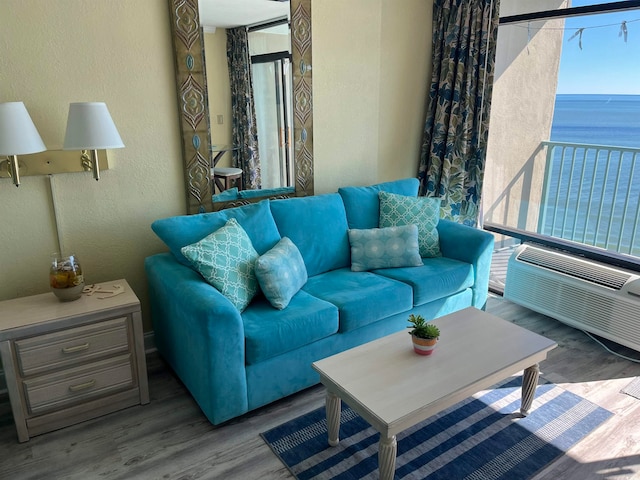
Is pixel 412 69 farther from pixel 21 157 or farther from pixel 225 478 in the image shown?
pixel 225 478

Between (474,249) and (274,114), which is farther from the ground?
(274,114)

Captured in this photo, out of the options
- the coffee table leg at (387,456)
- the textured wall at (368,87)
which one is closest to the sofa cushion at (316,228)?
the textured wall at (368,87)

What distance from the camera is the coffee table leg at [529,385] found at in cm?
224

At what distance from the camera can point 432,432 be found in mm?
2238

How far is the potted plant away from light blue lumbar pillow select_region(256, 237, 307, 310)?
737 millimetres

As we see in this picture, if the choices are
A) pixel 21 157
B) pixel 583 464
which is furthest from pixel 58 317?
pixel 583 464

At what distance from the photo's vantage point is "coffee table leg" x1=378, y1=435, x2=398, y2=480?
1725 millimetres

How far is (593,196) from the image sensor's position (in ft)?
12.4

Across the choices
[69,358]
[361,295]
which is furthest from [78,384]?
[361,295]

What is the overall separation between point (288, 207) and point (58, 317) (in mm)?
1442

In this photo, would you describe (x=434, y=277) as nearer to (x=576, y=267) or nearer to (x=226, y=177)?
(x=576, y=267)

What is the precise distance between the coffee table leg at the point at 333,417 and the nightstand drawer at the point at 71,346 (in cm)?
108

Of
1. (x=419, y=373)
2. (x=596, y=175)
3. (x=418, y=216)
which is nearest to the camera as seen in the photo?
(x=419, y=373)

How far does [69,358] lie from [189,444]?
71cm
